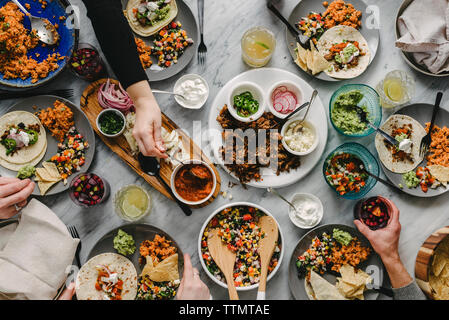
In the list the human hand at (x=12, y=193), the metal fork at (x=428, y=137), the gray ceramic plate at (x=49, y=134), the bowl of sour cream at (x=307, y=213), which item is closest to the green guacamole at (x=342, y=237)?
the bowl of sour cream at (x=307, y=213)

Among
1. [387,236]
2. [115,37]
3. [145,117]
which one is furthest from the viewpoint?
[387,236]

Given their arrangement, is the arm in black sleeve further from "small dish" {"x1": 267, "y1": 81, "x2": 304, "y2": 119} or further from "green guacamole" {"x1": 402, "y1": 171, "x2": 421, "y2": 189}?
"green guacamole" {"x1": 402, "y1": 171, "x2": 421, "y2": 189}

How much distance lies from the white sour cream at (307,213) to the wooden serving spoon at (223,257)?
21.7 inches

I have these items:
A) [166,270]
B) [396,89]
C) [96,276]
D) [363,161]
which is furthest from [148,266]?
[396,89]

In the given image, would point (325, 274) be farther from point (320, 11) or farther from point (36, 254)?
point (36, 254)

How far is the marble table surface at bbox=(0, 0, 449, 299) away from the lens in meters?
2.74

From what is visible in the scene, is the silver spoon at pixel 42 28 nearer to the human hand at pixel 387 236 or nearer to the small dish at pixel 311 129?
the small dish at pixel 311 129

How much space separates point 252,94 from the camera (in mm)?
2688

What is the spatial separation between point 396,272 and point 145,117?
7.07 ft

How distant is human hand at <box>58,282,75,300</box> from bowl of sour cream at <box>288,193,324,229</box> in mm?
1754

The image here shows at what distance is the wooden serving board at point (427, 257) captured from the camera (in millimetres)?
2541

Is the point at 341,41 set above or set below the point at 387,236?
above

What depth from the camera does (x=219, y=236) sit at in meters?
2.60

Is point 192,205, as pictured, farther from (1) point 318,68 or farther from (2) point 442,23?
(2) point 442,23
